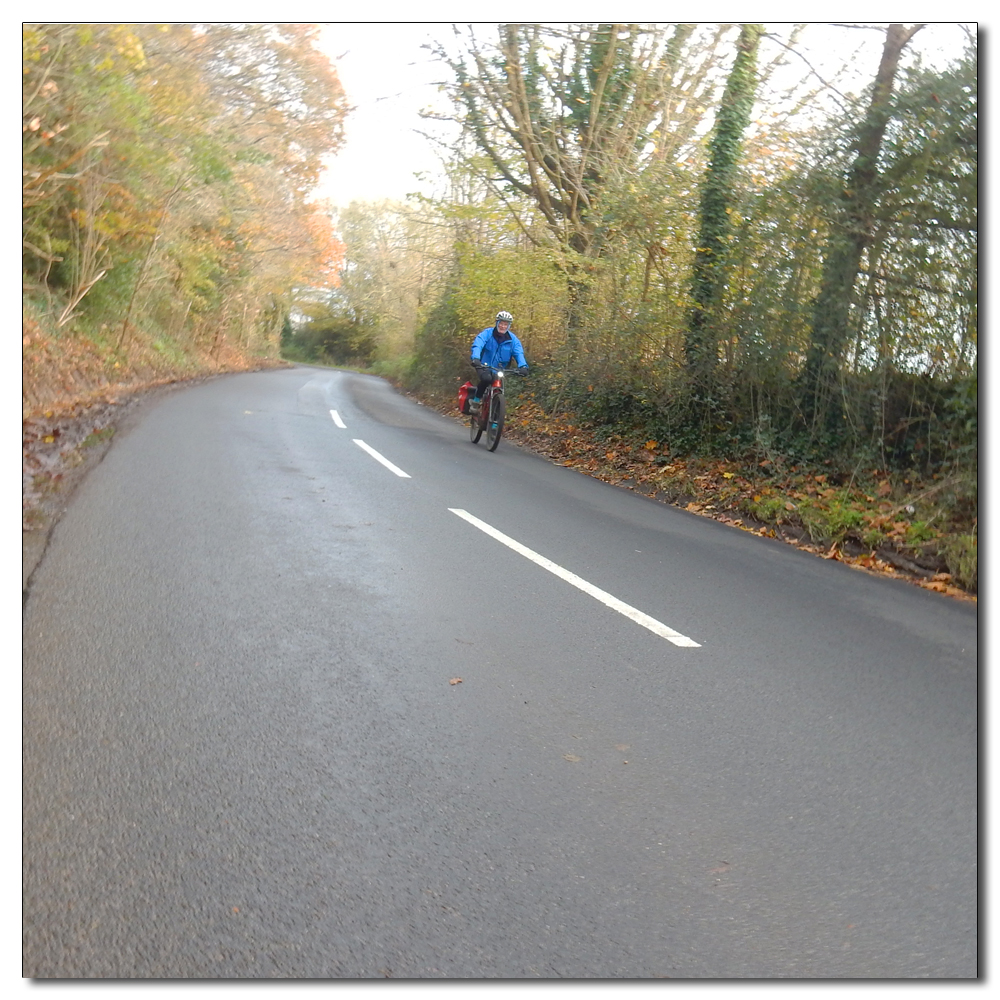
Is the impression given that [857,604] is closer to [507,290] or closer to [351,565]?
[351,565]

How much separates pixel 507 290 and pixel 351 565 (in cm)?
1623

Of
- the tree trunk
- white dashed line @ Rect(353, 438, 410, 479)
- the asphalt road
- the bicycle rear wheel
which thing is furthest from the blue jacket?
the asphalt road

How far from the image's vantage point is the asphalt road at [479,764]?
113 inches

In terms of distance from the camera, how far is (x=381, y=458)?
1339 cm

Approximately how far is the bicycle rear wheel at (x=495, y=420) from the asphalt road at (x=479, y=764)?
776 centimetres

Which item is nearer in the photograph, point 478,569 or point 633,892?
point 633,892

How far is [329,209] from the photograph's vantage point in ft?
169

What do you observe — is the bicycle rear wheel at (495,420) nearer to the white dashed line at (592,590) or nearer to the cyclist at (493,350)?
the cyclist at (493,350)

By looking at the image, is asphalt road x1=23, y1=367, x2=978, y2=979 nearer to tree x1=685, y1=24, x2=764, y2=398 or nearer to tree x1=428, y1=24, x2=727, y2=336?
tree x1=685, y1=24, x2=764, y2=398

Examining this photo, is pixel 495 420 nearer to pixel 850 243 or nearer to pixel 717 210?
pixel 717 210

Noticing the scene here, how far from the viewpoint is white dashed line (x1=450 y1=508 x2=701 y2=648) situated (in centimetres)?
596

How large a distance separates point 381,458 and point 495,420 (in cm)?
293

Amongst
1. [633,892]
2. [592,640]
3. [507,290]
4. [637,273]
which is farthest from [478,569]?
[507,290]

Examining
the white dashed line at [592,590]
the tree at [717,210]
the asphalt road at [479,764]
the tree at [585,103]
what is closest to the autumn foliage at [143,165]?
the tree at [585,103]
